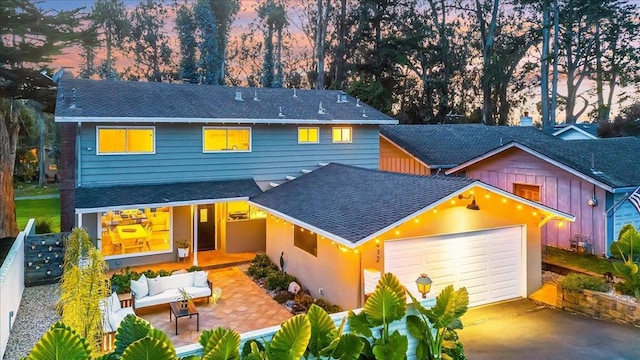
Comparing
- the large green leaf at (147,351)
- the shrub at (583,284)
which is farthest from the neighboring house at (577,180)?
the large green leaf at (147,351)

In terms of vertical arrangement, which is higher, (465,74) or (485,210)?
(465,74)

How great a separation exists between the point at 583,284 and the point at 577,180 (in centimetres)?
520

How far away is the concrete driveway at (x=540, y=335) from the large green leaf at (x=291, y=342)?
13.4ft

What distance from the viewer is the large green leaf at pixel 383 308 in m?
6.23

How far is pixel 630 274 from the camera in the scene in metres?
9.66

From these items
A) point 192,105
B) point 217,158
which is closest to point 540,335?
point 217,158

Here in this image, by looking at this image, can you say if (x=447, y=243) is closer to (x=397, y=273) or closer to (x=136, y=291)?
(x=397, y=273)

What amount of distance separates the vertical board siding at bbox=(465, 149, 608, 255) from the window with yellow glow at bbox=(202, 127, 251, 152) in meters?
9.40

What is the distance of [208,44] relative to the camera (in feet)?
117

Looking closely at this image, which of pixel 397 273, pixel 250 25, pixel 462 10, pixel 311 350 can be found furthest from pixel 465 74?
pixel 311 350

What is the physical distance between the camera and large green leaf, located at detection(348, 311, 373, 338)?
20.4ft

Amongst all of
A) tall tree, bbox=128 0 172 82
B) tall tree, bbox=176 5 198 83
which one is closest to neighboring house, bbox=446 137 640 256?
tall tree, bbox=176 5 198 83

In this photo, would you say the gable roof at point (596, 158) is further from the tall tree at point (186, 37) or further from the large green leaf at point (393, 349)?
the tall tree at point (186, 37)

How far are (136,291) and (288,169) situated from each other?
7.61 metres
